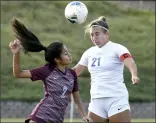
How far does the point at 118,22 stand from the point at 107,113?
75.8ft

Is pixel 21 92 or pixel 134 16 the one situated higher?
pixel 134 16

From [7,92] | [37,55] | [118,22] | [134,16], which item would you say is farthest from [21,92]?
[134,16]

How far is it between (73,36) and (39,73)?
21.4 m

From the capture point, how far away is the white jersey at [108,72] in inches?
325

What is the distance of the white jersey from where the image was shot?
27.1 ft

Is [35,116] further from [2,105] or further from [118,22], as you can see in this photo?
[118,22]

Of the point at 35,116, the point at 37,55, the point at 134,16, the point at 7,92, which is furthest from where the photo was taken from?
the point at 134,16

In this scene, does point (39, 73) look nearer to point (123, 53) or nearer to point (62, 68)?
point (62, 68)

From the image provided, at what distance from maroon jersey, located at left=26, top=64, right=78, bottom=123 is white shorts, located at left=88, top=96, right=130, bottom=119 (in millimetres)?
1123

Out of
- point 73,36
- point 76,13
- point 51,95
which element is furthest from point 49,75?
point 73,36

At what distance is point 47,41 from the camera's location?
27.2 m

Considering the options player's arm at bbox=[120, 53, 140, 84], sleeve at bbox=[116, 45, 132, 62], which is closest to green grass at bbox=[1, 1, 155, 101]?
sleeve at bbox=[116, 45, 132, 62]

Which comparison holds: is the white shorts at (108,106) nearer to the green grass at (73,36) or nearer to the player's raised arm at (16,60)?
the player's raised arm at (16,60)

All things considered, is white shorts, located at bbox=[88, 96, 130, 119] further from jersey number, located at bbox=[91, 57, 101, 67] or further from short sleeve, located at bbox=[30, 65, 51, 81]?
short sleeve, located at bbox=[30, 65, 51, 81]
